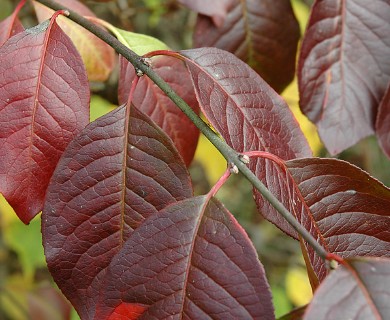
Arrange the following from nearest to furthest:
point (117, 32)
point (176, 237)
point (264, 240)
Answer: point (176, 237)
point (117, 32)
point (264, 240)

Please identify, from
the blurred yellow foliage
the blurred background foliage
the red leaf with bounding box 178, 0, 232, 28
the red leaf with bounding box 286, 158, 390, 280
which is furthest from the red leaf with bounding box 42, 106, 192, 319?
the blurred yellow foliage

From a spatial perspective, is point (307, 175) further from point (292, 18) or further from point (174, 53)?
point (292, 18)

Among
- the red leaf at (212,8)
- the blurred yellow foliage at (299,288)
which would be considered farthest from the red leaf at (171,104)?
the blurred yellow foliage at (299,288)

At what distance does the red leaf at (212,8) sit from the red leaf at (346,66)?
162 millimetres

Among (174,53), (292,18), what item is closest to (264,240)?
(292,18)

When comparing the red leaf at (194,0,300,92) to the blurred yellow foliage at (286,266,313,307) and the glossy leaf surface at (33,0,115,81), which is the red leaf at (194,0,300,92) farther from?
the blurred yellow foliage at (286,266,313,307)

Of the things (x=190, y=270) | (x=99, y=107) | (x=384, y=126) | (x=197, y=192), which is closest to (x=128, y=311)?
(x=190, y=270)

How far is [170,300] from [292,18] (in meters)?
0.72

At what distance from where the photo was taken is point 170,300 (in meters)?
0.71

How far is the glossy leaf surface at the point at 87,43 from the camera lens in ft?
4.01

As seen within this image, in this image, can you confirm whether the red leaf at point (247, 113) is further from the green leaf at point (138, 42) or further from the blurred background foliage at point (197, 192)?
the blurred background foliage at point (197, 192)

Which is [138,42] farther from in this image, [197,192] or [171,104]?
[197,192]

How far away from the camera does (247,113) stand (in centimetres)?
86

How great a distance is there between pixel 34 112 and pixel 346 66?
0.57 m
